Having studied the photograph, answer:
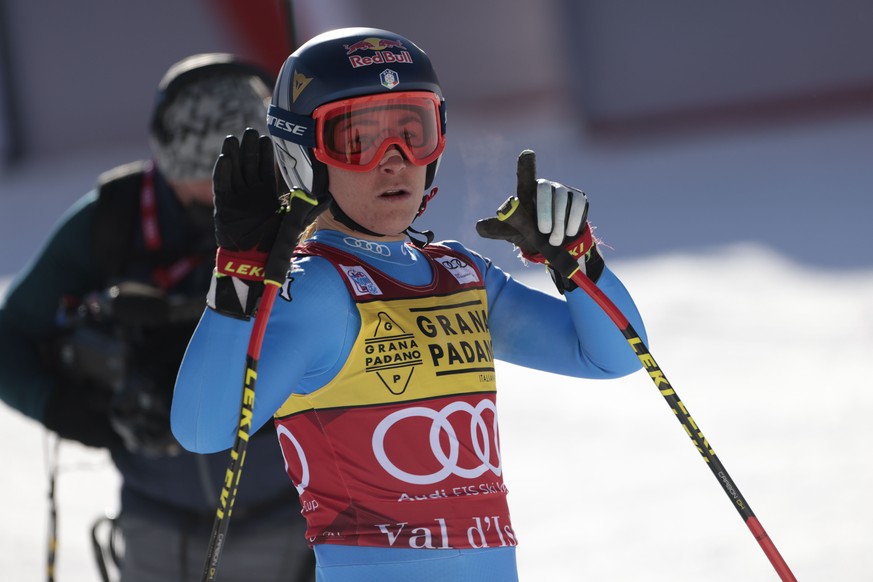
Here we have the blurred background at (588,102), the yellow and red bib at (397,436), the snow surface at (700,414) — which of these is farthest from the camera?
the blurred background at (588,102)

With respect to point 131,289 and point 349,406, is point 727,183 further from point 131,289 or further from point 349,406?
point 349,406

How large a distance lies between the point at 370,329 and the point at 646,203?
7.93 metres

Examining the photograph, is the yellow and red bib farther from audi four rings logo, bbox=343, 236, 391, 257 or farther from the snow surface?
the snow surface

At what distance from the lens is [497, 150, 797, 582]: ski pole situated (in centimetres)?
249

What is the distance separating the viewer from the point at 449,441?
8.11 ft

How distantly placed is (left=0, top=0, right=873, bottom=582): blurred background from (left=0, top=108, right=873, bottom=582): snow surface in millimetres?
17

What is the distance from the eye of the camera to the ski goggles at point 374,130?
8.25 ft

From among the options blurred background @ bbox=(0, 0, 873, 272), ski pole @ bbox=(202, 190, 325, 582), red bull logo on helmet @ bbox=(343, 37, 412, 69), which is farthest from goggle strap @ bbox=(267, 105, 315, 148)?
blurred background @ bbox=(0, 0, 873, 272)

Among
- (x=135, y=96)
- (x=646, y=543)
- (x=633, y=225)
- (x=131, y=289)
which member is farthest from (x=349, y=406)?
(x=135, y=96)

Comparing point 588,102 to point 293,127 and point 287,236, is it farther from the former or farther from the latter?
point 287,236

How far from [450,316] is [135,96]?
40.1 ft

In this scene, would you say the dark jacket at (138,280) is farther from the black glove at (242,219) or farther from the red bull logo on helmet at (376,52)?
the black glove at (242,219)

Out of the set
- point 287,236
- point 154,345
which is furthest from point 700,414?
point 287,236

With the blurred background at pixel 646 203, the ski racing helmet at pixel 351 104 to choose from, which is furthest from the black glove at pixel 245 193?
the blurred background at pixel 646 203
